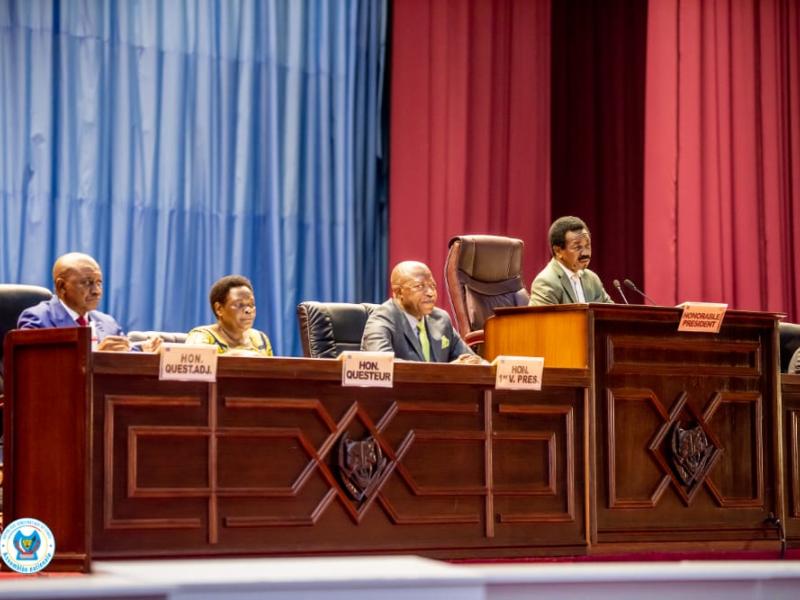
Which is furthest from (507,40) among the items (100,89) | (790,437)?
(790,437)

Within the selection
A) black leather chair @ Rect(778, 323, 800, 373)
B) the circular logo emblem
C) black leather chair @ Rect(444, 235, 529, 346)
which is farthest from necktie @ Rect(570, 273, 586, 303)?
the circular logo emblem

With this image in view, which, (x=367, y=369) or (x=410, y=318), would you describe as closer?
(x=367, y=369)

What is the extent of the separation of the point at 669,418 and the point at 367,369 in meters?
1.05

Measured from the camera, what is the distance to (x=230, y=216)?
596 centimetres

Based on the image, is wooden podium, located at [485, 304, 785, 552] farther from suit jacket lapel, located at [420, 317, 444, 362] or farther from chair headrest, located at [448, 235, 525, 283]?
chair headrest, located at [448, 235, 525, 283]

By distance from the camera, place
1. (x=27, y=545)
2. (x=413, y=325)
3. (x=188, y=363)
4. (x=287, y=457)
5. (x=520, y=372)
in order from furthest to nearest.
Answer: (x=413, y=325) → (x=520, y=372) → (x=287, y=457) → (x=188, y=363) → (x=27, y=545)

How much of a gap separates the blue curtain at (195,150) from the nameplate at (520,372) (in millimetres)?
2408

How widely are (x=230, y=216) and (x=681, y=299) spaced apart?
2.37m

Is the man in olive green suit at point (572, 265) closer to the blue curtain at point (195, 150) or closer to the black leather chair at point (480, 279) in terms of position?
the black leather chair at point (480, 279)

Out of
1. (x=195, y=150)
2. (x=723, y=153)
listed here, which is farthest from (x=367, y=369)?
(x=723, y=153)

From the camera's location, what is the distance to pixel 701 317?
4.02 meters

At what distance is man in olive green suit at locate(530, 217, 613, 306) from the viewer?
4.66 metres

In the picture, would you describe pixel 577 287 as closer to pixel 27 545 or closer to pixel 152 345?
Answer: pixel 152 345

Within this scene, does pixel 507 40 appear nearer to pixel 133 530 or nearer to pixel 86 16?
pixel 86 16
